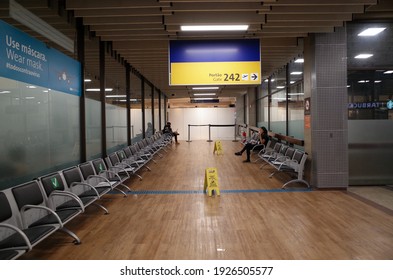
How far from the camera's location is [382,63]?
6.20 m

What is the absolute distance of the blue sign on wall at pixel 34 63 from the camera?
322 centimetres

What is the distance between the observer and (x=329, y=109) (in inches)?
233

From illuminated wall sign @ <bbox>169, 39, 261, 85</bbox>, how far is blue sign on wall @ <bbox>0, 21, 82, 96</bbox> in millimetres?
1672

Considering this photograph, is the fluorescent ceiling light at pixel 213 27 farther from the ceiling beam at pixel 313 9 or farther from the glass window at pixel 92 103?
the glass window at pixel 92 103

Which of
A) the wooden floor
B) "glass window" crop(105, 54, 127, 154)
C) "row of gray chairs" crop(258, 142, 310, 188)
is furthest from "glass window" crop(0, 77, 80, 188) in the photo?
"row of gray chairs" crop(258, 142, 310, 188)

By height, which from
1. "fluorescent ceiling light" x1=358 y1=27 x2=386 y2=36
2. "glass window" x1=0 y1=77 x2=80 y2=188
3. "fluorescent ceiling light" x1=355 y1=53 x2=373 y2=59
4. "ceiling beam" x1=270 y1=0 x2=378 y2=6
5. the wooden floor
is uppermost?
"fluorescent ceiling light" x1=358 y1=27 x2=386 y2=36

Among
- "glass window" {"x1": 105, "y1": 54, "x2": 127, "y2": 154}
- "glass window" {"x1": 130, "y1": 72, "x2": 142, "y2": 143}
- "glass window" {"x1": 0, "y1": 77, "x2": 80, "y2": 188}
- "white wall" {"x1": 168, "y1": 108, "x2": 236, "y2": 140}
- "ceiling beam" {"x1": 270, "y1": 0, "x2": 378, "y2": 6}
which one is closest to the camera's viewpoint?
"glass window" {"x1": 0, "y1": 77, "x2": 80, "y2": 188}

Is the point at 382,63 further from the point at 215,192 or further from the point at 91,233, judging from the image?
the point at 91,233

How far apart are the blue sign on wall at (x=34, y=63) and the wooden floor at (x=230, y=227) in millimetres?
1871

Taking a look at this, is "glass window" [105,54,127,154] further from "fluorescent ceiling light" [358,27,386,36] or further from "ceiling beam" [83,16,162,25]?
"fluorescent ceiling light" [358,27,386,36]

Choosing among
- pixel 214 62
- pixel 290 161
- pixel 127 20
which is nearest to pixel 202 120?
pixel 290 161

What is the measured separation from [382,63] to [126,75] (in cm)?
630

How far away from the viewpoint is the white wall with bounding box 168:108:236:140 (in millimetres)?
21078
